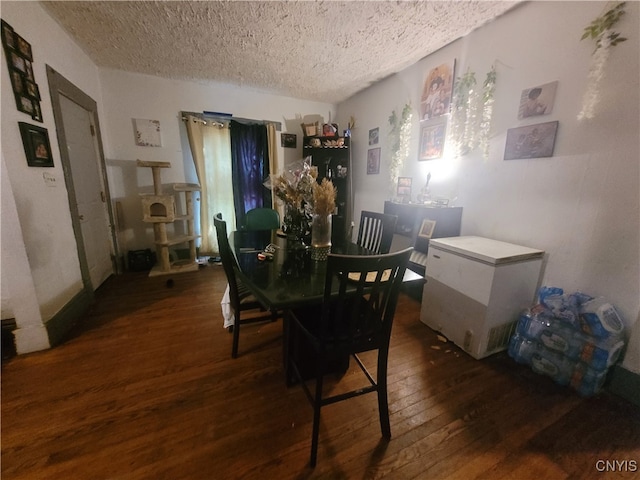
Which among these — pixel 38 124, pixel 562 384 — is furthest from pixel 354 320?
pixel 38 124

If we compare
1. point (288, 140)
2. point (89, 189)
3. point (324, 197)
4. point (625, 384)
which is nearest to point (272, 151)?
point (288, 140)

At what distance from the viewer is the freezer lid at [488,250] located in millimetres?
1598

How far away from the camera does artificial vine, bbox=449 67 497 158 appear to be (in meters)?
2.07

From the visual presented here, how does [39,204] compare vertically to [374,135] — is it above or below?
below

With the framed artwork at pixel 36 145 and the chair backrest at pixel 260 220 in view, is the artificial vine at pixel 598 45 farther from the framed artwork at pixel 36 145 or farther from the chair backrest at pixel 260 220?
the framed artwork at pixel 36 145

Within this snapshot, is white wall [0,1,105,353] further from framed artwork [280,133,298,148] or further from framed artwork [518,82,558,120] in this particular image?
framed artwork [518,82,558,120]

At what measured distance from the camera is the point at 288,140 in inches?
157

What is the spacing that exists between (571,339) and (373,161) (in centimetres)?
281

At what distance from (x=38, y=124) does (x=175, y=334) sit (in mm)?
1861

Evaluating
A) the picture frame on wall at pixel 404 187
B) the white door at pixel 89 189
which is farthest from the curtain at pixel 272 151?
the white door at pixel 89 189

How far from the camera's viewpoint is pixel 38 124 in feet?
5.98

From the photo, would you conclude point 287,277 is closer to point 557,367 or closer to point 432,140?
point 557,367

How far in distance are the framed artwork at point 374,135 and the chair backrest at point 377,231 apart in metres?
1.91

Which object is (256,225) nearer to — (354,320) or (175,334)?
(175,334)
